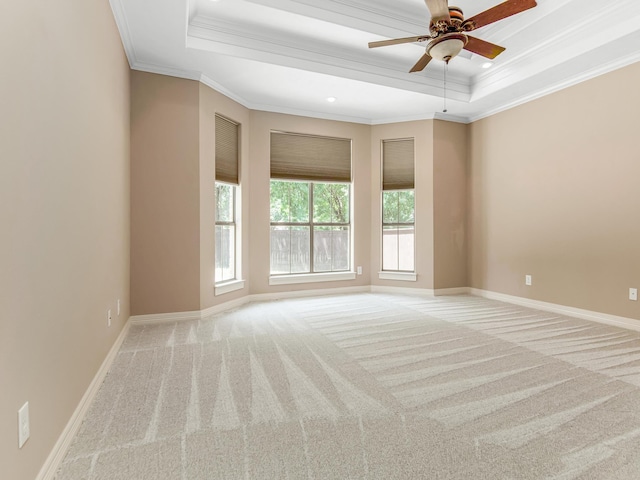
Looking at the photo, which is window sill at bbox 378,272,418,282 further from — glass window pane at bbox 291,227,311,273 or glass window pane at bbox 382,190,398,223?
glass window pane at bbox 291,227,311,273

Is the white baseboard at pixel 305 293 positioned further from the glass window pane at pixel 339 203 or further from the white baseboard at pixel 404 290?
the glass window pane at pixel 339 203

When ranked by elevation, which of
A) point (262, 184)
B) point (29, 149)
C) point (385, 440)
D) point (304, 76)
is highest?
point (304, 76)

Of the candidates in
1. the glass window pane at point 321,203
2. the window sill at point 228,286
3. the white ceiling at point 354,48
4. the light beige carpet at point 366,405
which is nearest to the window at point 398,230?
the glass window pane at point 321,203

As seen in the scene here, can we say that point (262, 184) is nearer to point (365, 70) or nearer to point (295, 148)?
point (295, 148)

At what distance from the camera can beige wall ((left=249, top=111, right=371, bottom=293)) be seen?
16.4 ft

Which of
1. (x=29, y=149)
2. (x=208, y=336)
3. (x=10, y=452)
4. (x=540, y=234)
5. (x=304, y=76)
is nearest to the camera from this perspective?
(x=10, y=452)

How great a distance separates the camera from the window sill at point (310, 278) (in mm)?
5184

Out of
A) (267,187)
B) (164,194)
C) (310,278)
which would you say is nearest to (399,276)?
(310,278)

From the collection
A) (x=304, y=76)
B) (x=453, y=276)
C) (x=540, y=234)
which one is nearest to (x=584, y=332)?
(x=540, y=234)

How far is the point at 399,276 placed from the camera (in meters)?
5.65

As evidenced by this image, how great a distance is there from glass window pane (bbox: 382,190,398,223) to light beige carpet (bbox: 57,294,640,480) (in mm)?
2524

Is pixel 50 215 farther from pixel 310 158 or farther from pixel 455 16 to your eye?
pixel 310 158

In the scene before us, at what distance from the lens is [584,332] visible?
11.5 ft

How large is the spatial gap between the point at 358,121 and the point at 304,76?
1.82 meters
